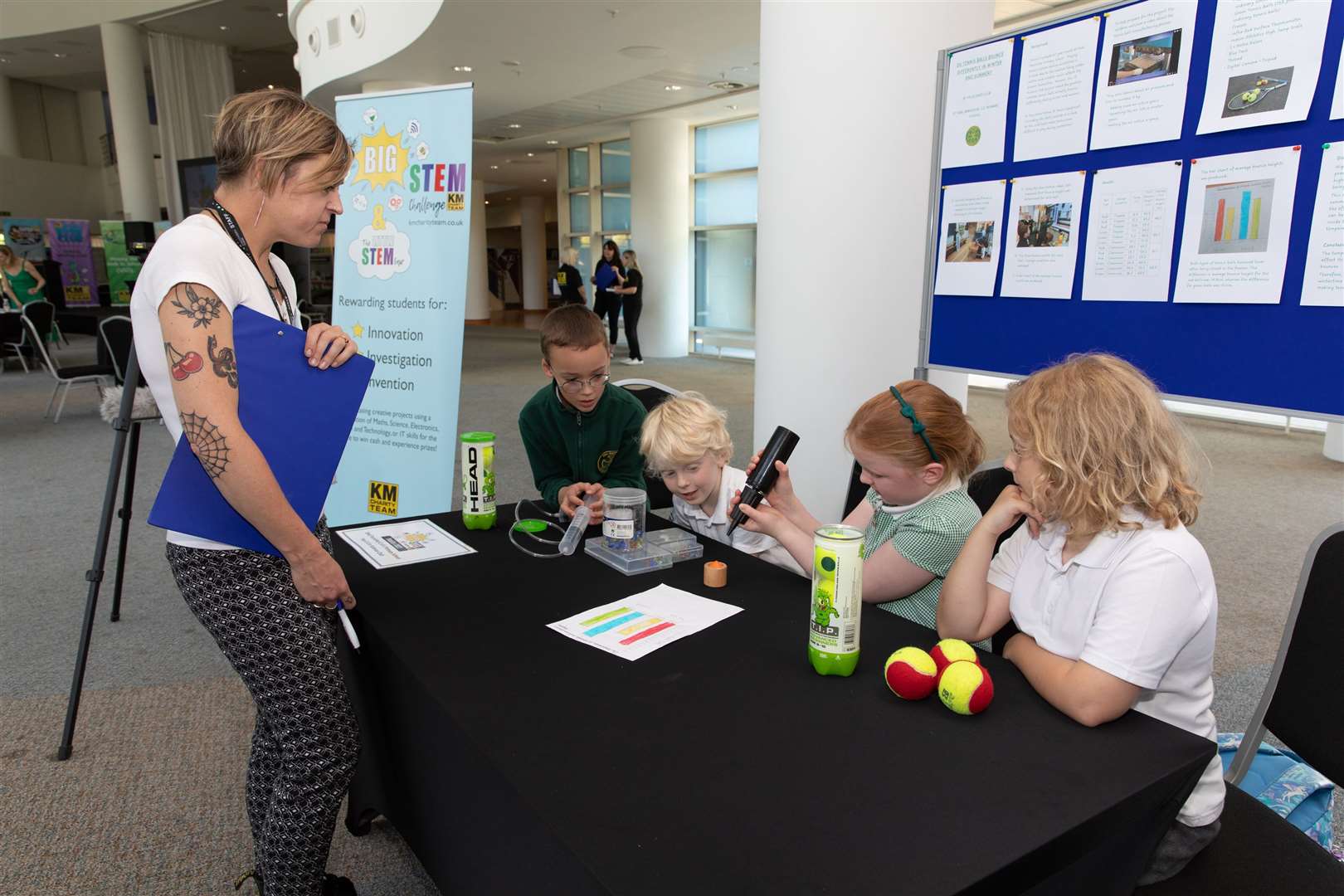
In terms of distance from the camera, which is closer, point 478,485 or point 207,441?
point 207,441

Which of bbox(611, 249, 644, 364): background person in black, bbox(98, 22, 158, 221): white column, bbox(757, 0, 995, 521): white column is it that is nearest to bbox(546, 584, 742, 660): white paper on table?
bbox(757, 0, 995, 521): white column

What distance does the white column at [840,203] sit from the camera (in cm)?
263

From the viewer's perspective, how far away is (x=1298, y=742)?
3.95 ft

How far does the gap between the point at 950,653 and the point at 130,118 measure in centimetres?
1423

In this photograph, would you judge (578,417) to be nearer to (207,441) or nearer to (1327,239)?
(207,441)

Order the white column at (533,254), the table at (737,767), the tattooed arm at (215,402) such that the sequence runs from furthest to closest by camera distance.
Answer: the white column at (533,254) < the tattooed arm at (215,402) < the table at (737,767)

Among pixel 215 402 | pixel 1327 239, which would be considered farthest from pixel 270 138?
pixel 1327 239

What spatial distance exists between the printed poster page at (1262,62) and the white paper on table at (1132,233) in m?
0.14

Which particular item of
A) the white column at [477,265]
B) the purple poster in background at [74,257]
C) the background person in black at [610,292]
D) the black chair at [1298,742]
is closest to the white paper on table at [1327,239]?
the black chair at [1298,742]

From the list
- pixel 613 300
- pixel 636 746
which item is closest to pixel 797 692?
pixel 636 746

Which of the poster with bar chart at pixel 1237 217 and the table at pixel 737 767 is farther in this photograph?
the poster with bar chart at pixel 1237 217

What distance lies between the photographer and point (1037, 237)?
6.72 ft

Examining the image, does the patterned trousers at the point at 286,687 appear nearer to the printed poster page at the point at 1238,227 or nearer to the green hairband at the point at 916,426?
the green hairband at the point at 916,426

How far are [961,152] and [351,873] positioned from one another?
2.35 meters
